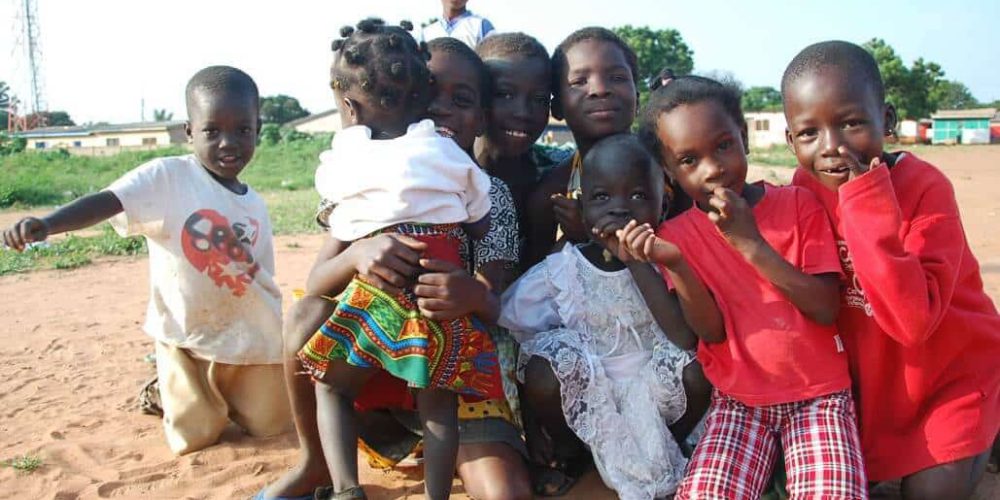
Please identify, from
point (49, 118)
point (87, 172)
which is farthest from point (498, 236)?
point (49, 118)

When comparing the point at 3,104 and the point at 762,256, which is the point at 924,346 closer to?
the point at 762,256

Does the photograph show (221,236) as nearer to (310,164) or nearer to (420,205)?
(420,205)

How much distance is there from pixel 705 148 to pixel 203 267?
216 centimetres

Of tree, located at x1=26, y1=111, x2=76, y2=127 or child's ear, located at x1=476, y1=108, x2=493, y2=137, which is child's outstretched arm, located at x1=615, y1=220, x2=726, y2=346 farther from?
tree, located at x1=26, y1=111, x2=76, y2=127

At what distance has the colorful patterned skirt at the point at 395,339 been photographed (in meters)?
2.38

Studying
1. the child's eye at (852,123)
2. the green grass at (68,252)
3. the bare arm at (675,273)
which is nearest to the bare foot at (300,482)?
the bare arm at (675,273)

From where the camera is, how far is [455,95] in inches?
119

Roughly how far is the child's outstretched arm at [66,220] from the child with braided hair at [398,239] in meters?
0.96

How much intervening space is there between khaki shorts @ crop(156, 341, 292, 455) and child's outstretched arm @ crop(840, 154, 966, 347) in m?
2.49

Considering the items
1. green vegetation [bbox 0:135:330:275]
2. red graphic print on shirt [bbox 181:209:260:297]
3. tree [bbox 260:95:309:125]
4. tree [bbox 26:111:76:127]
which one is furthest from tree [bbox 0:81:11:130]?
red graphic print on shirt [bbox 181:209:260:297]

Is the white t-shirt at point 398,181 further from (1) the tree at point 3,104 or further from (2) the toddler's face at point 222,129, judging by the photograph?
(1) the tree at point 3,104

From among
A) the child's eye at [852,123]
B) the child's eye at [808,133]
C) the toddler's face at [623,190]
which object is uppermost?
the child's eye at [852,123]

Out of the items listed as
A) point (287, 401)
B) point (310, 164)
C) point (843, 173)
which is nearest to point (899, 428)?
point (843, 173)

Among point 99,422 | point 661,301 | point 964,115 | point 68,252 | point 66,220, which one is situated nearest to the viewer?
point 661,301
